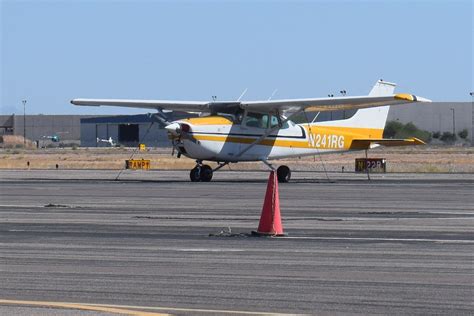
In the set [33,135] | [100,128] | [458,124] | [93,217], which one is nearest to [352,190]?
[93,217]

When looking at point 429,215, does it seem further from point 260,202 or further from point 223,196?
point 223,196

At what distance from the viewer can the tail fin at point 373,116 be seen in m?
38.8

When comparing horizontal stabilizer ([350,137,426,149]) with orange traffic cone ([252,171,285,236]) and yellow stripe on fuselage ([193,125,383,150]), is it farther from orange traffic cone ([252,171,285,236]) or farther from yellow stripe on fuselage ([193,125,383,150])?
orange traffic cone ([252,171,285,236])

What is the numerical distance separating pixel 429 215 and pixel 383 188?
10.1m

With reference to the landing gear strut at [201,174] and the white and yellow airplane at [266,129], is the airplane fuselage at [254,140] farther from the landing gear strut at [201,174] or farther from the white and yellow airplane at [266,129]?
the landing gear strut at [201,174]

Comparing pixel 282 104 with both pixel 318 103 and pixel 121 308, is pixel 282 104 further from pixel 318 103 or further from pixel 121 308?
pixel 121 308

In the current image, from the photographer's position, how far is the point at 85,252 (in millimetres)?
13953

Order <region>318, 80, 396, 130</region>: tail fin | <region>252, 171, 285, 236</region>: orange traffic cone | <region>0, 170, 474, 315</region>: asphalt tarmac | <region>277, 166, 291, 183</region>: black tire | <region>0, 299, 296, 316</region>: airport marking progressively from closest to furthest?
<region>0, 299, 296, 316</region>: airport marking
<region>0, 170, 474, 315</region>: asphalt tarmac
<region>252, 171, 285, 236</region>: orange traffic cone
<region>277, 166, 291, 183</region>: black tire
<region>318, 80, 396, 130</region>: tail fin

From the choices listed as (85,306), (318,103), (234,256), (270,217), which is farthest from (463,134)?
(85,306)

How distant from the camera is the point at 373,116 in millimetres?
40281

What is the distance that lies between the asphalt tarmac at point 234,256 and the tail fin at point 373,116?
1404 cm

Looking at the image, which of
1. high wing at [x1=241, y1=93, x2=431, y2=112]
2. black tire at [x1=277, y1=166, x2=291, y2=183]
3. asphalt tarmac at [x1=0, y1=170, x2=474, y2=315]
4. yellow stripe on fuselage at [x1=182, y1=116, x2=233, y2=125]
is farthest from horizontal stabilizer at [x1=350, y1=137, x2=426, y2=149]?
asphalt tarmac at [x1=0, y1=170, x2=474, y2=315]

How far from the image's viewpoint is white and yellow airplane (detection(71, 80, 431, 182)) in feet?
116

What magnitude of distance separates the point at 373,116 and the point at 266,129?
543cm
